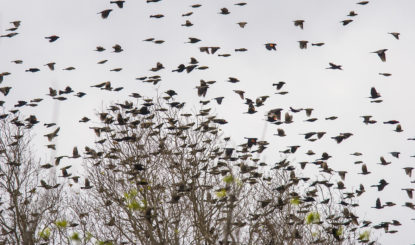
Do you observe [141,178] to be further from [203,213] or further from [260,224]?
[260,224]

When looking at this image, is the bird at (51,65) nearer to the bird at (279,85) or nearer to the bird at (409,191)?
the bird at (279,85)

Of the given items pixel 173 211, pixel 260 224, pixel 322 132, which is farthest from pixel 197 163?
pixel 322 132

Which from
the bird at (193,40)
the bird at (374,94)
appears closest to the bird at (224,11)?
the bird at (193,40)

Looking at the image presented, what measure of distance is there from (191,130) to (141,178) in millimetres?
3064

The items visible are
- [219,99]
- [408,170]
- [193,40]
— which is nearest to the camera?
[219,99]

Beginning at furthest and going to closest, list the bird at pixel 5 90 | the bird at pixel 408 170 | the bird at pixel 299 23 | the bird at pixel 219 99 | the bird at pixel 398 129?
the bird at pixel 408 170 < the bird at pixel 299 23 < the bird at pixel 398 129 < the bird at pixel 5 90 < the bird at pixel 219 99

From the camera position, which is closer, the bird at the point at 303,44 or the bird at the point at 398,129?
the bird at the point at 398,129

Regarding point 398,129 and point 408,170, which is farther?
point 408,170

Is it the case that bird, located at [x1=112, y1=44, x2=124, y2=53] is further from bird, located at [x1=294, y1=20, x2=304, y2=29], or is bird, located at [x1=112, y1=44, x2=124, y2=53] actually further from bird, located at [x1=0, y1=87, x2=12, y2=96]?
bird, located at [x1=294, y1=20, x2=304, y2=29]

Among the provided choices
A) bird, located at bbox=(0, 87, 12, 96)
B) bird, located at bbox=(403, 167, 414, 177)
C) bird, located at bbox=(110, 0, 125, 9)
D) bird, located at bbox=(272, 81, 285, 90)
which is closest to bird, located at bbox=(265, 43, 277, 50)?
bird, located at bbox=(272, 81, 285, 90)

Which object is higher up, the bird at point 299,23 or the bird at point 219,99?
the bird at point 299,23

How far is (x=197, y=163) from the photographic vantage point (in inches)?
634

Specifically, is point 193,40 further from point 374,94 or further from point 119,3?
point 374,94

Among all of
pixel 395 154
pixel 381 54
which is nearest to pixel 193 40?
pixel 381 54
